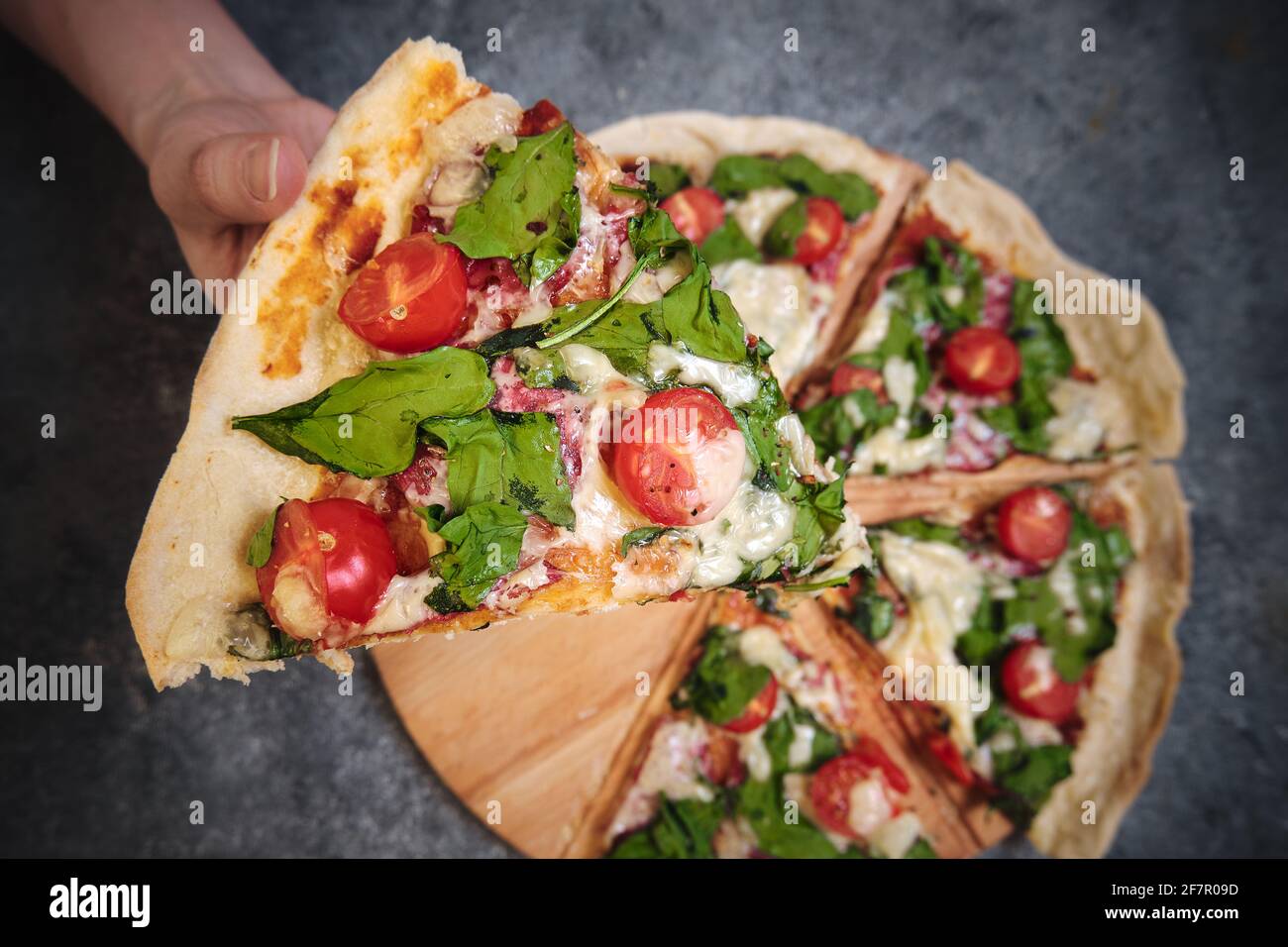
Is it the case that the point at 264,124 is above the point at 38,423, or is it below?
above

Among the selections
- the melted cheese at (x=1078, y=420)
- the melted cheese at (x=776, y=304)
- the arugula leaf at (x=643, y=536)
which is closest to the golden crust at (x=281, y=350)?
the arugula leaf at (x=643, y=536)

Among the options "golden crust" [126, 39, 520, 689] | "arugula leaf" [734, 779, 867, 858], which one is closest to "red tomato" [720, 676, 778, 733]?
"arugula leaf" [734, 779, 867, 858]

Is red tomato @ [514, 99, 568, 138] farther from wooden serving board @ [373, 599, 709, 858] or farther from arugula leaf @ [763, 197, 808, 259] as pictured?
wooden serving board @ [373, 599, 709, 858]

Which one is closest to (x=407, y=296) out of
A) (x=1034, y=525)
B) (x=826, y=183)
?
(x=826, y=183)

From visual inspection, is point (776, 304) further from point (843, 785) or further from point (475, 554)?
point (843, 785)
